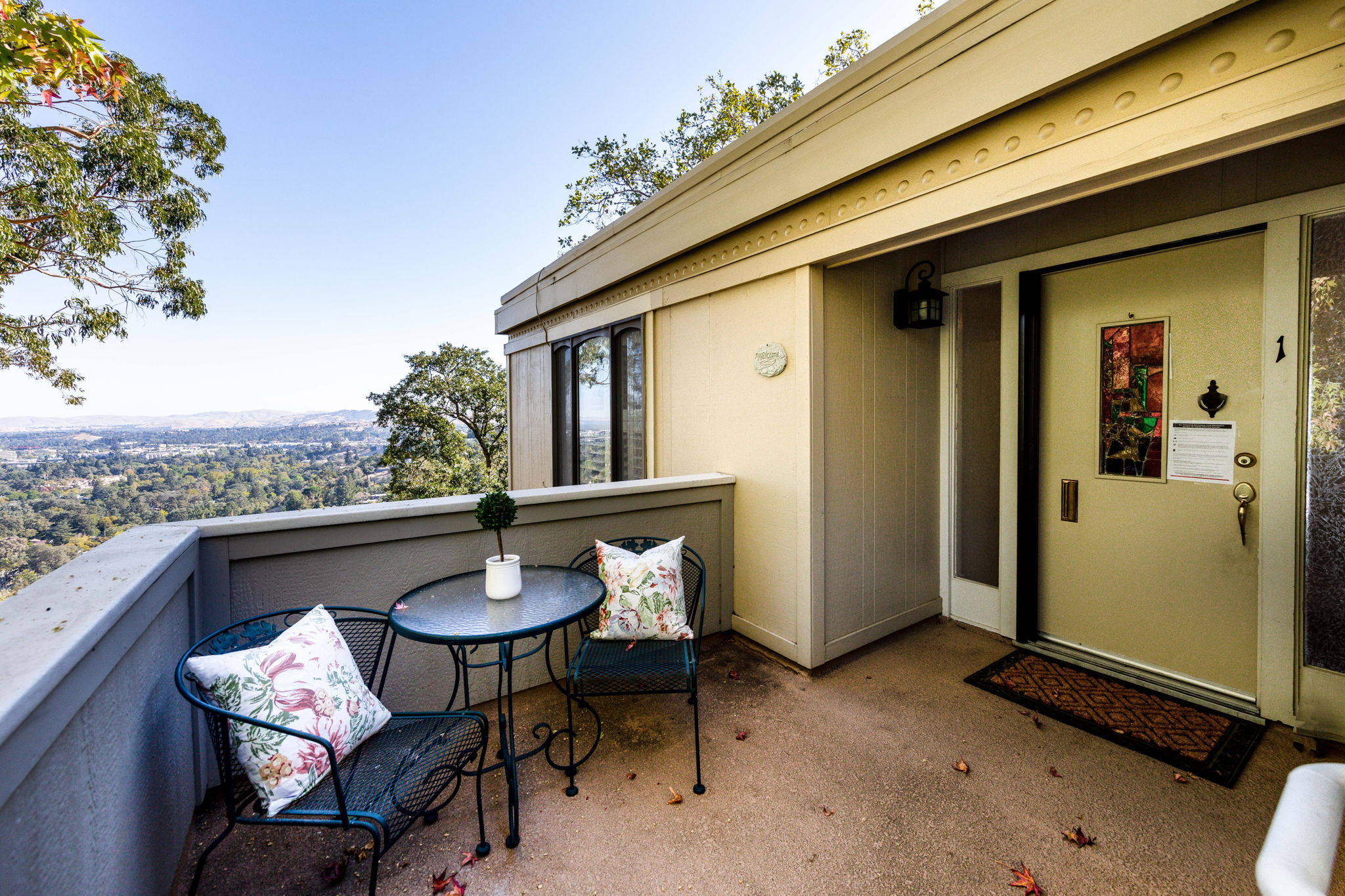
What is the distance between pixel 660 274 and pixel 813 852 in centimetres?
356

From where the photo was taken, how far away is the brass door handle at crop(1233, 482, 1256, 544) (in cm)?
234

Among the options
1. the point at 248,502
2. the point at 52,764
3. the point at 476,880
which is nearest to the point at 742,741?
the point at 476,880

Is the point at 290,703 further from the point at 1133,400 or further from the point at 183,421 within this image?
the point at 183,421

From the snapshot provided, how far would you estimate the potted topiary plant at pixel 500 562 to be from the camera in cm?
197

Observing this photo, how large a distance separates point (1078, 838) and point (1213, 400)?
211cm

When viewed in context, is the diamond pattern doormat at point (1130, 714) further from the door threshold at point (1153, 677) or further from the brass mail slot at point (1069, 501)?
the brass mail slot at point (1069, 501)

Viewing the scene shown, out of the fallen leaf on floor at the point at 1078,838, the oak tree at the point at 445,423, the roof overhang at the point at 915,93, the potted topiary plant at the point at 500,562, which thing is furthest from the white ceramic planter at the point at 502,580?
the oak tree at the point at 445,423

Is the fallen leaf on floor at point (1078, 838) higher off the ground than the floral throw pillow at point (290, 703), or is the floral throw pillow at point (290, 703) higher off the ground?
the floral throw pillow at point (290, 703)

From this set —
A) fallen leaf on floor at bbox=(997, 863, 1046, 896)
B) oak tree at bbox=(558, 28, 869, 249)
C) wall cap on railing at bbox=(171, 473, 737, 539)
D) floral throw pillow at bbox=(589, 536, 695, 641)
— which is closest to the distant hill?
oak tree at bbox=(558, 28, 869, 249)

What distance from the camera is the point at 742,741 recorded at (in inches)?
89.6

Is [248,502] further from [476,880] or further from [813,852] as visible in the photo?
[813,852]

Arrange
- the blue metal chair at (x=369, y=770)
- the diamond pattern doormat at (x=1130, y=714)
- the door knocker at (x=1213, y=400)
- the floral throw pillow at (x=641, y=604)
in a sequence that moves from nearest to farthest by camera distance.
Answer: the blue metal chair at (x=369, y=770)
the diamond pattern doormat at (x=1130, y=714)
the floral throw pillow at (x=641, y=604)
the door knocker at (x=1213, y=400)

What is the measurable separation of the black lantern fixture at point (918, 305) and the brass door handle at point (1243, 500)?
160 cm

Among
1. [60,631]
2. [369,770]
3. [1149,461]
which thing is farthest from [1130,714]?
[60,631]
